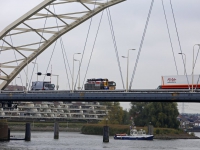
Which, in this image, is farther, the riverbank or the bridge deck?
the riverbank

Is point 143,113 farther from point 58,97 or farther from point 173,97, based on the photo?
point 173,97

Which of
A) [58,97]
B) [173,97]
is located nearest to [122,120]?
[58,97]

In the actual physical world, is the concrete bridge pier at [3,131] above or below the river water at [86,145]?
above

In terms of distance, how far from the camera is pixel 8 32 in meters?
96.4

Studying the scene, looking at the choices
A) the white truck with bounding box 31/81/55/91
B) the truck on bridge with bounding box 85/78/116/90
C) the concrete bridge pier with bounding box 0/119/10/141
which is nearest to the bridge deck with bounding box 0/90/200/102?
the truck on bridge with bounding box 85/78/116/90

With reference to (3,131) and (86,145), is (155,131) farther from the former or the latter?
(86,145)

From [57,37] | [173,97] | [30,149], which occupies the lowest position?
[30,149]

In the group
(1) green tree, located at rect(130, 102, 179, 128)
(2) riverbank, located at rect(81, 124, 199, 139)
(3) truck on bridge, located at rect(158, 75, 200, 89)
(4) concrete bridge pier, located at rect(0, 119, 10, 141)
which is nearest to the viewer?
(3) truck on bridge, located at rect(158, 75, 200, 89)

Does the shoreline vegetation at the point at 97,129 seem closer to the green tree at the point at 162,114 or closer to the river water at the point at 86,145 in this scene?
the green tree at the point at 162,114

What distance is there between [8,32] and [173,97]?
38.1m

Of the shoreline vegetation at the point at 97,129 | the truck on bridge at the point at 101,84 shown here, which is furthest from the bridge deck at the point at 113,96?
the shoreline vegetation at the point at 97,129

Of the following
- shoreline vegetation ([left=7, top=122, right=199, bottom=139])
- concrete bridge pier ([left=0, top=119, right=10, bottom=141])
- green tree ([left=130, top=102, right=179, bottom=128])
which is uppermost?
green tree ([left=130, top=102, right=179, bottom=128])

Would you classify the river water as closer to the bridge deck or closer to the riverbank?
the bridge deck

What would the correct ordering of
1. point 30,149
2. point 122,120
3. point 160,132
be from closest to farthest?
point 30,149, point 160,132, point 122,120
